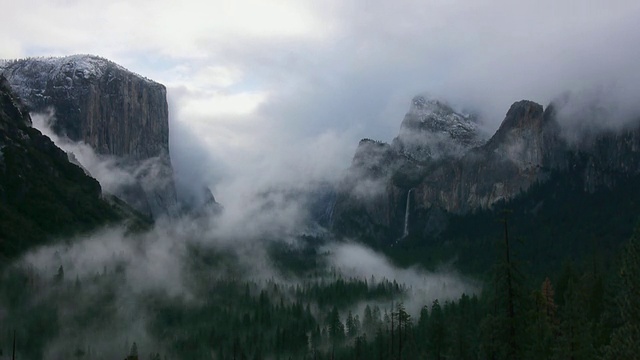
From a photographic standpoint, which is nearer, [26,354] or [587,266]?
[587,266]

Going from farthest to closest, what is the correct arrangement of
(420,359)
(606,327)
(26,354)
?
(26,354), (420,359), (606,327)

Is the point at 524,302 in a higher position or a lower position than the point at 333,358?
higher

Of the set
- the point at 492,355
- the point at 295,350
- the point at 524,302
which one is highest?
the point at 524,302

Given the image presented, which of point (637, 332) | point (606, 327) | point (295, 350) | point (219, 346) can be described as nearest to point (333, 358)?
point (295, 350)

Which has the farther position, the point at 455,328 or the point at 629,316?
the point at 455,328

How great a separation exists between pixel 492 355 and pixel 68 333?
16666 cm

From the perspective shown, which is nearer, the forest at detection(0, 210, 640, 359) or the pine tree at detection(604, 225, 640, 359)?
the forest at detection(0, 210, 640, 359)

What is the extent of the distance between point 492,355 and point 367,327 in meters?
157

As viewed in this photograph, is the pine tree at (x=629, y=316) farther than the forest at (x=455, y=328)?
Yes

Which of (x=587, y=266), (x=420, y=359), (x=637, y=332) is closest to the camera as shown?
(x=637, y=332)

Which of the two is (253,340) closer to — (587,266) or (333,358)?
(333,358)

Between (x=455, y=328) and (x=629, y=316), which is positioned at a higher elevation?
(x=629, y=316)

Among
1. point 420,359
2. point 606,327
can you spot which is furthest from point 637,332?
point 420,359

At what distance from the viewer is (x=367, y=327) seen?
193500mm
